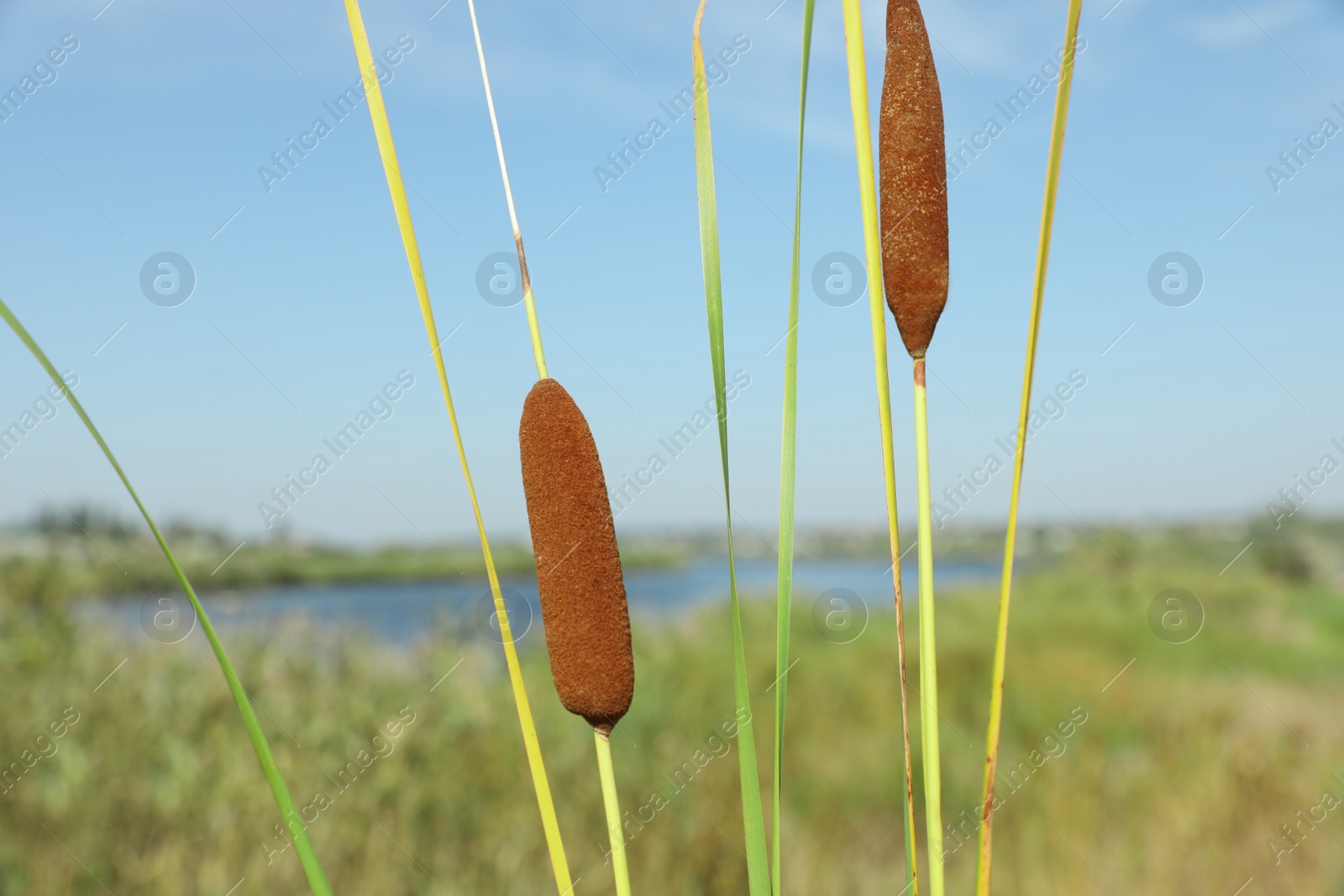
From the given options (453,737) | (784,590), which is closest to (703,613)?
(453,737)

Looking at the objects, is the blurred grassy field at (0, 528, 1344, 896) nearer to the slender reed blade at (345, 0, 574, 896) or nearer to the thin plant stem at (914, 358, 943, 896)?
the slender reed blade at (345, 0, 574, 896)

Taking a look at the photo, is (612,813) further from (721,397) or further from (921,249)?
(921,249)

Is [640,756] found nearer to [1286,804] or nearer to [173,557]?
[173,557]

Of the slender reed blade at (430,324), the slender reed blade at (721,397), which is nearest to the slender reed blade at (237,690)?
the slender reed blade at (430,324)

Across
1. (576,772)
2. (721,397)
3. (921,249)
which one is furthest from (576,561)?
(576,772)

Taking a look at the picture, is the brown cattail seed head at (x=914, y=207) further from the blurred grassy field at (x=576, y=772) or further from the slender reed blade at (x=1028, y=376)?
the blurred grassy field at (x=576, y=772)

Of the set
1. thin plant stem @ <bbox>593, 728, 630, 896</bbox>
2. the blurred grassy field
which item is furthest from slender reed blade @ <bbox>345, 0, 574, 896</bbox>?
the blurred grassy field
